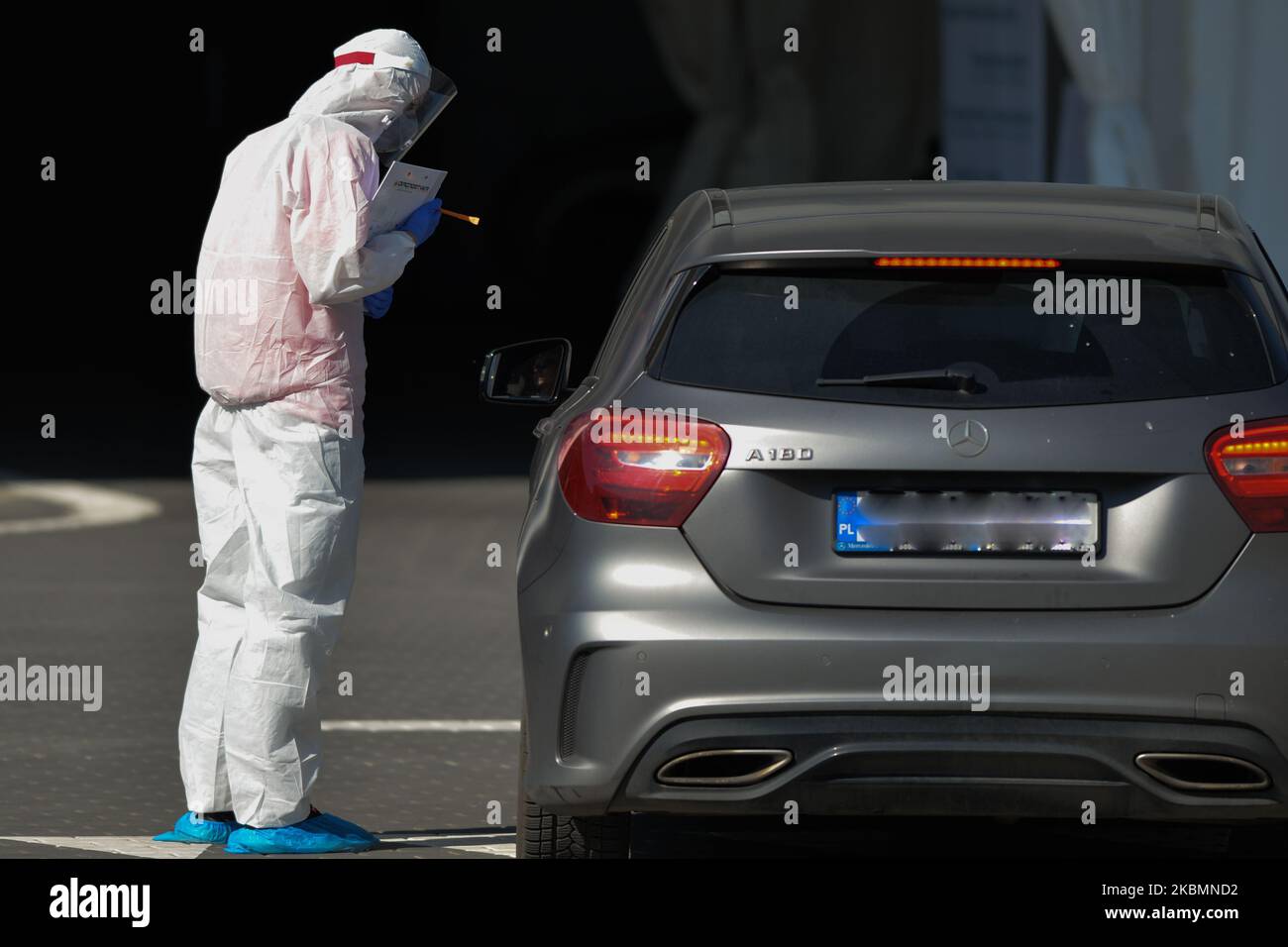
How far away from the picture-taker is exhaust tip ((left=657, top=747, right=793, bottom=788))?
4.72 metres

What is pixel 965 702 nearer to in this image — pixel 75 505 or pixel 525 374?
pixel 525 374

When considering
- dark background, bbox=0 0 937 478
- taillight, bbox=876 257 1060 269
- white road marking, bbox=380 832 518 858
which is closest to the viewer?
taillight, bbox=876 257 1060 269

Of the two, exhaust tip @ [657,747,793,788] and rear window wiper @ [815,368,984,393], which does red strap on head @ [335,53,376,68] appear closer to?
rear window wiper @ [815,368,984,393]

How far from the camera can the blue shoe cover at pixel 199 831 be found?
20.1 feet

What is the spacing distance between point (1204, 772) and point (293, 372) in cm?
237

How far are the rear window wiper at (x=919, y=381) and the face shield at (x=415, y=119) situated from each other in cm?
169

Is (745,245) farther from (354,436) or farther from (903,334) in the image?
(354,436)

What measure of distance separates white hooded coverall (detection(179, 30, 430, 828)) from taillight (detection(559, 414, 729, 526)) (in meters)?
1.13

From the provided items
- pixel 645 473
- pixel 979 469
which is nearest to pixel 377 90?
pixel 645 473

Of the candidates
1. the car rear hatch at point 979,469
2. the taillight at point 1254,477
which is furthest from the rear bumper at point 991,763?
the taillight at point 1254,477

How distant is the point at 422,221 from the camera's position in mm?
6168

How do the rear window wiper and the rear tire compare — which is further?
the rear tire

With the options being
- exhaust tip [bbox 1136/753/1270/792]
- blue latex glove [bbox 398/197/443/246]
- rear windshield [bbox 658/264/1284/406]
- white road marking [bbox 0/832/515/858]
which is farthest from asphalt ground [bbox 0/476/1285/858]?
blue latex glove [bbox 398/197/443/246]

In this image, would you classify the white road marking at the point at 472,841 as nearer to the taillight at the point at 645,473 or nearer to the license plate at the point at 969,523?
the taillight at the point at 645,473
